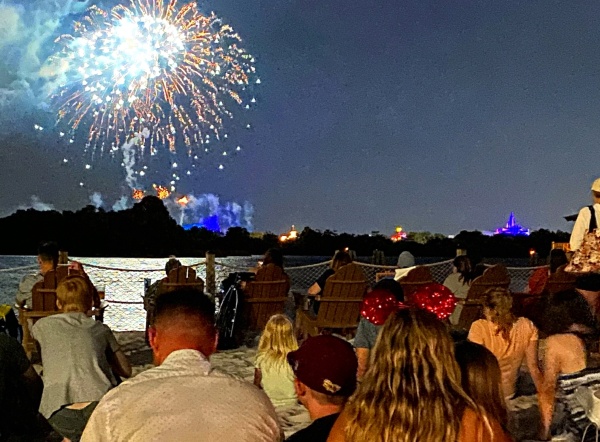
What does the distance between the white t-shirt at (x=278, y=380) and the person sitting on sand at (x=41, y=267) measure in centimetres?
375

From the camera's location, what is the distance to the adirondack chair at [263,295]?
423 inches

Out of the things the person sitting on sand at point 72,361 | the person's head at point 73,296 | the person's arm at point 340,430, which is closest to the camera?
the person's arm at point 340,430

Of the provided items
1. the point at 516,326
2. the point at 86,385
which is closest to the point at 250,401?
the point at 86,385

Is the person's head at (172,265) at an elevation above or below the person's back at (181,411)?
above

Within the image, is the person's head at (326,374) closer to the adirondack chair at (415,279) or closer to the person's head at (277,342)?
the person's head at (277,342)

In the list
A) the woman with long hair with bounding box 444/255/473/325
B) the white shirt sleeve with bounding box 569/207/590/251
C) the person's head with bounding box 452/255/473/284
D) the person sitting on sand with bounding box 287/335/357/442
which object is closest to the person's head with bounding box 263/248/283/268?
the woman with long hair with bounding box 444/255/473/325

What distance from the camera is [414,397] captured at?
2.19 metres

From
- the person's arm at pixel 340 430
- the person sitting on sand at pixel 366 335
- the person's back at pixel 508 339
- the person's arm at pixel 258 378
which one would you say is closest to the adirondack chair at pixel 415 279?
the person's back at pixel 508 339

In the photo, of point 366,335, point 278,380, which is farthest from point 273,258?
point 366,335

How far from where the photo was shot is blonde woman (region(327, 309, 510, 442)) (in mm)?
2166

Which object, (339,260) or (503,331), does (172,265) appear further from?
(503,331)

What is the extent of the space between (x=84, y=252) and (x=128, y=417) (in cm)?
9533

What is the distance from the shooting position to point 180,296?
2668 mm

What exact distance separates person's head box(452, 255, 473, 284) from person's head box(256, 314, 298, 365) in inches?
188
